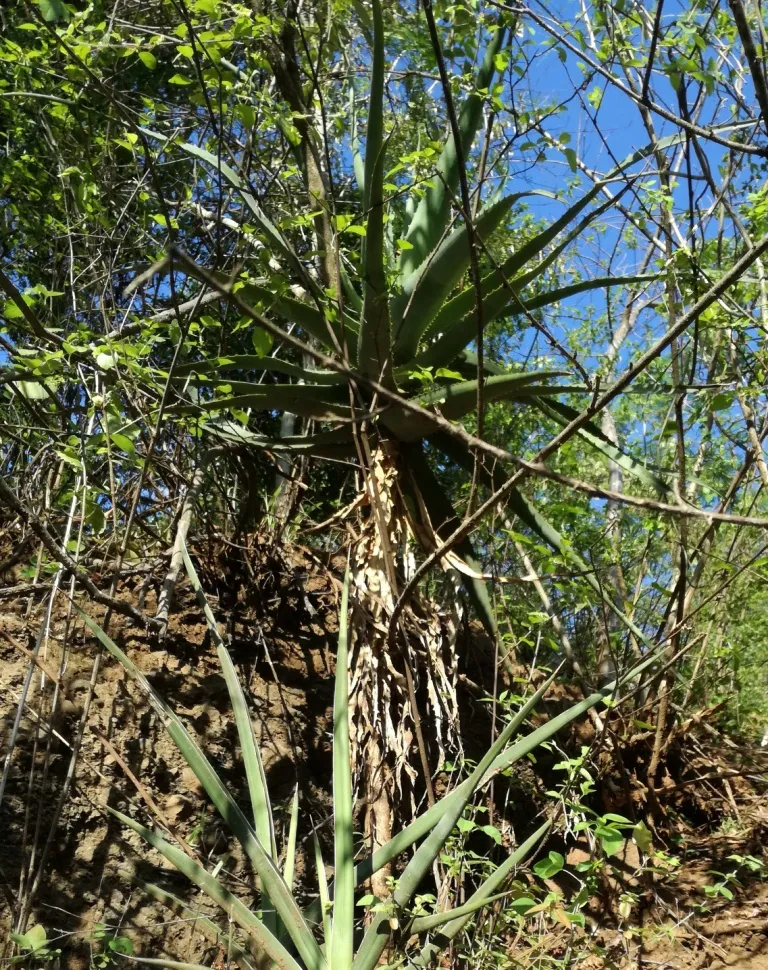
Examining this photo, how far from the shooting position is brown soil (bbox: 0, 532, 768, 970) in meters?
2.43

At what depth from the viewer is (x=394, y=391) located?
9.27ft

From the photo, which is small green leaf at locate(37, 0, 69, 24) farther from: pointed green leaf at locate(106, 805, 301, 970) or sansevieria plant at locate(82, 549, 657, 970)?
pointed green leaf at locate(106, 805, 301, 970)

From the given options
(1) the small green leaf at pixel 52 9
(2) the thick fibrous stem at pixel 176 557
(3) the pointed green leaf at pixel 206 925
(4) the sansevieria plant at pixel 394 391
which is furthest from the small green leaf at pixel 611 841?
(1) the small green leaf at pixel 52 9

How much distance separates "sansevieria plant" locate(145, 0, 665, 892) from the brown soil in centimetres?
40

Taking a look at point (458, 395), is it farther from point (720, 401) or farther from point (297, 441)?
point (720, 401)

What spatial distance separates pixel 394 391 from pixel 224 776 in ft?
→ 4.48

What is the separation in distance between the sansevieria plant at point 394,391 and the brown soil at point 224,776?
40cm

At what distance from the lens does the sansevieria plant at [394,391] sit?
2586 mm

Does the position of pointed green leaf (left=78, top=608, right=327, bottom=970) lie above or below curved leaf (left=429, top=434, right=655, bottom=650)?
below

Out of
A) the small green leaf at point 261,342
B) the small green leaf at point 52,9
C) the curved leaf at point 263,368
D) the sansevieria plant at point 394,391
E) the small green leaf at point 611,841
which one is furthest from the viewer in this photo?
the curved leaf at point 263,368

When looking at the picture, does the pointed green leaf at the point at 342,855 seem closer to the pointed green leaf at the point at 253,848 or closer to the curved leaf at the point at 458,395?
the pointed green leaf at the point at 253,848

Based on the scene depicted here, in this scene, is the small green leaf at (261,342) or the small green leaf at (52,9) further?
the small green leaf at (52,9)

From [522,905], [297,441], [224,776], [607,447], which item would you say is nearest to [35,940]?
[224,776]

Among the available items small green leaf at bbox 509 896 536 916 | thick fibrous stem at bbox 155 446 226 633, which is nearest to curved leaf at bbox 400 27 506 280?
thick fibrous stem at bbox 155 446 226 633
